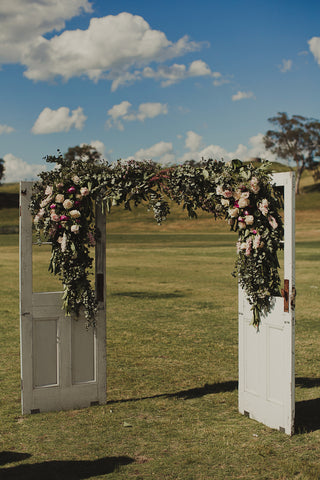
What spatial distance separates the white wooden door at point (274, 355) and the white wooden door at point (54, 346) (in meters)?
1.94

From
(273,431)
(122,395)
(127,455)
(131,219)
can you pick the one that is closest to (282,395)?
(273,431)

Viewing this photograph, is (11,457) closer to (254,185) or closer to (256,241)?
(256,241)

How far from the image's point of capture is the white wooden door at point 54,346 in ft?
22.7

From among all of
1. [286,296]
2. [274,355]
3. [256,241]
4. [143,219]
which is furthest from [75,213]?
[143,219]

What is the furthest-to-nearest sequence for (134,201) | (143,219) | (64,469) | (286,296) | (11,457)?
Answer: (143,219)
(134,201)
(286,296)
(11,457)
(64,469)

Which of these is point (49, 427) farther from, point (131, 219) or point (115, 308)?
point (131, 219)

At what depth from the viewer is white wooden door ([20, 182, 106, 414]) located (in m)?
6.91

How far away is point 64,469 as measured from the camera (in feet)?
17.7

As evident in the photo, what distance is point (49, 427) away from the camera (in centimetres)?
658

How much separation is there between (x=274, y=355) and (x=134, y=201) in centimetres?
261

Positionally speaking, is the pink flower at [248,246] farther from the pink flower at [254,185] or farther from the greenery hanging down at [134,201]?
the pink flower at [254,185]

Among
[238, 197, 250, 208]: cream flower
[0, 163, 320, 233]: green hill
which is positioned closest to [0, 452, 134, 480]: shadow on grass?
[238, 197, 250, 208]: cream flower

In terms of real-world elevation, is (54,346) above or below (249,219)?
below

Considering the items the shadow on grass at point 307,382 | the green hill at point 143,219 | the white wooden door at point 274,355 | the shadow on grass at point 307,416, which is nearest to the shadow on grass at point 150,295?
the shadow on grass at point 307,382
